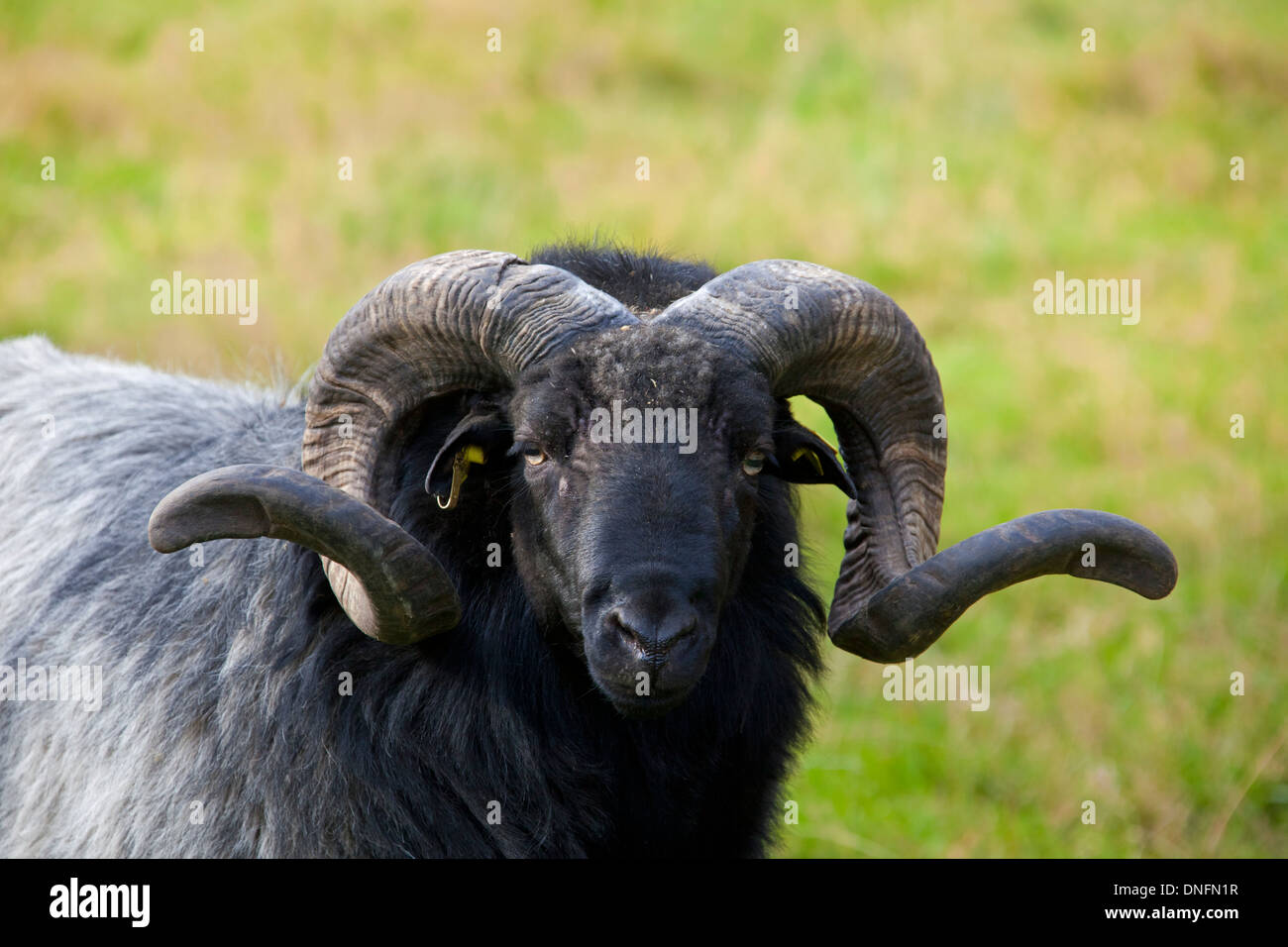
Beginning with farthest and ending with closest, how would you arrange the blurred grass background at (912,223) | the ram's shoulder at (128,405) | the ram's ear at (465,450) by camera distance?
the blurred grass background at (912,223), the ram's shoulder at (128,405), the ram's ear at (465,450)

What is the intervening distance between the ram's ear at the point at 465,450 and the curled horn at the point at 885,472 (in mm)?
757

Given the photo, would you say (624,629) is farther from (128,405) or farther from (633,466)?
(128,405)

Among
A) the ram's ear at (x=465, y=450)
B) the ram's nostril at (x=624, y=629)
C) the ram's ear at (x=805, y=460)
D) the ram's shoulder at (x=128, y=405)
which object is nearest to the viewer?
the ram's nostril at (x=624, y=629)

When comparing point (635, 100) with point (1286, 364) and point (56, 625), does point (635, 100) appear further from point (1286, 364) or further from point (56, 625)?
point (56, 625)

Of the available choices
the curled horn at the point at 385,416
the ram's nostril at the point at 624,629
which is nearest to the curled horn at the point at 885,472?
the curled horn at the point at 385,416

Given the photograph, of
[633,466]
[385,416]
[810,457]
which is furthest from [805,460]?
[385,416]

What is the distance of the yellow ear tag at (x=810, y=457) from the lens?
17.7 feet

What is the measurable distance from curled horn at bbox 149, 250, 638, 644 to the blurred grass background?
2740 millimetres

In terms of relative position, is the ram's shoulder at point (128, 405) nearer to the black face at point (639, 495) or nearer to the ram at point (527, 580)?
the ram at point (527, 580)

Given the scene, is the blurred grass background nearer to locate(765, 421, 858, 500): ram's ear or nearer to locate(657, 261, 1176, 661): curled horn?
locate(657, 261, 1176, 661): curled horn

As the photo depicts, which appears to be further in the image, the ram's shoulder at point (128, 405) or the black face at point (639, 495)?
the ram's shoulder at point (128, 405)

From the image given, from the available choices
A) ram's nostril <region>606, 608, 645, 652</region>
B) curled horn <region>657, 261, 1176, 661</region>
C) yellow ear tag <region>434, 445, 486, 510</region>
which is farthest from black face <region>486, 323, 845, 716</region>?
curled horn <region>657, 261, 1176, 661</region>

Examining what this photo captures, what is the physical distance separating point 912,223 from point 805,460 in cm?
1236

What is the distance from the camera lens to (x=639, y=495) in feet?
15.3
